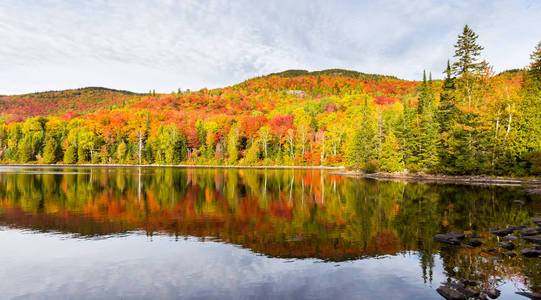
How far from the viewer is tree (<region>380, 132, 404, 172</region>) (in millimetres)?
53594

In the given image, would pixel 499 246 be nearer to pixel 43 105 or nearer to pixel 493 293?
pixel 493 293

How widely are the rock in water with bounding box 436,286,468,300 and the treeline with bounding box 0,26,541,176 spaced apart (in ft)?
125

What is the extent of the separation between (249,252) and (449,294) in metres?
6.56

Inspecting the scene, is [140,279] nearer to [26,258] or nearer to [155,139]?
[26,258]

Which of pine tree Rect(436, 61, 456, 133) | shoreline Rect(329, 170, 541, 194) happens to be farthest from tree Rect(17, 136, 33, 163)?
pine tree Rect(436, 61, 456, 133)

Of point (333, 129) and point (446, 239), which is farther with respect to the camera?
point (333, 129)

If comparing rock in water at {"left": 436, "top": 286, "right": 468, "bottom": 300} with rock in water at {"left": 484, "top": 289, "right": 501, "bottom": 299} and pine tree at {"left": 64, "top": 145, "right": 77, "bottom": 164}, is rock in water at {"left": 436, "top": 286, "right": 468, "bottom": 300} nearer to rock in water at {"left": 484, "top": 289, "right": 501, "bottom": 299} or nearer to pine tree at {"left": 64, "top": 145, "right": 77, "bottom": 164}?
rock in water at {"left": 484, "top": 289, "right": 501, "bottom": 299}

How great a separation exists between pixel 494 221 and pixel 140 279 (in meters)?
18.1

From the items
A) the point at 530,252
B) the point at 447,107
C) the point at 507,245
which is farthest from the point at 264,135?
the point at 530,252

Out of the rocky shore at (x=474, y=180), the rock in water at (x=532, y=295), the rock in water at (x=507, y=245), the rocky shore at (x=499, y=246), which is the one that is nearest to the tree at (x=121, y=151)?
the rocky shore at (x=474, y=180)

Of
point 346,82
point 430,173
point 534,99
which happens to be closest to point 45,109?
point 346,82

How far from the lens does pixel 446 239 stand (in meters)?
13.0

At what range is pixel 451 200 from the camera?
24.5m

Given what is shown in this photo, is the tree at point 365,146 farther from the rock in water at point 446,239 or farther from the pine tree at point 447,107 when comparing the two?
the rock in water at point 446,239
